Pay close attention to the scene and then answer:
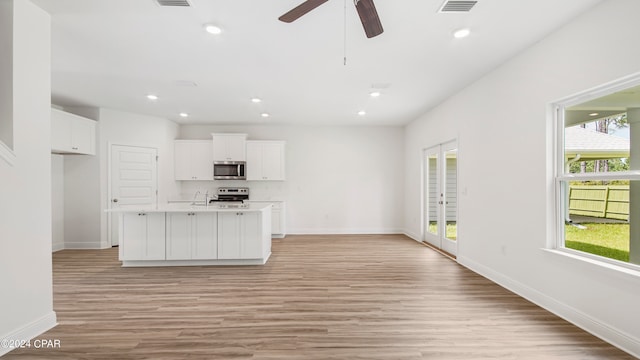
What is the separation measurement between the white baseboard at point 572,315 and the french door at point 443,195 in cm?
129

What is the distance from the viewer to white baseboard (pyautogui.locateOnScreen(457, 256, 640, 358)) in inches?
81.1

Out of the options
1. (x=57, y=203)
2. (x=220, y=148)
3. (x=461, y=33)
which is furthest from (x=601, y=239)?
(x=57, y=203)

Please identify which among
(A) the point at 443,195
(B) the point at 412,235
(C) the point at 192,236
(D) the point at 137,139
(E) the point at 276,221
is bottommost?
(B) the point at 412,235

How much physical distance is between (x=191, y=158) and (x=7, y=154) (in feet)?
15.0

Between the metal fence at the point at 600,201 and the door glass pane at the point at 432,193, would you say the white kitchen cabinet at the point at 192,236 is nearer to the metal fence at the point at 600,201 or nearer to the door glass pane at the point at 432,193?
the door glass pane at the point at 432,193

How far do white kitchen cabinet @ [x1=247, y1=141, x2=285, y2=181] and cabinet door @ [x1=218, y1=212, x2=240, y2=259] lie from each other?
8.17ft

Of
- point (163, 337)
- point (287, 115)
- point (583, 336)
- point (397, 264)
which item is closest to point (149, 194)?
point (287, 115)

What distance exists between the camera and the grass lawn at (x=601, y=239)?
2244 mm

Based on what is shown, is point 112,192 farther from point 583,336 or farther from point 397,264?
point 583,336

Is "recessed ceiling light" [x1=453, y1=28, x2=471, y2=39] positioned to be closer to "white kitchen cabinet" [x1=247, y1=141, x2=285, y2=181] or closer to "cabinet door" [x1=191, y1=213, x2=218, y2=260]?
"cabinet door" [x1=191, y1=213, x2=218, y2=260]

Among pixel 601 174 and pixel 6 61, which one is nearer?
pixel 6 61

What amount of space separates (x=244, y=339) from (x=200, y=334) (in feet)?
1.33

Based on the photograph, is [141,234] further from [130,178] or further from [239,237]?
[130,178]

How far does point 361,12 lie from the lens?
182cm
